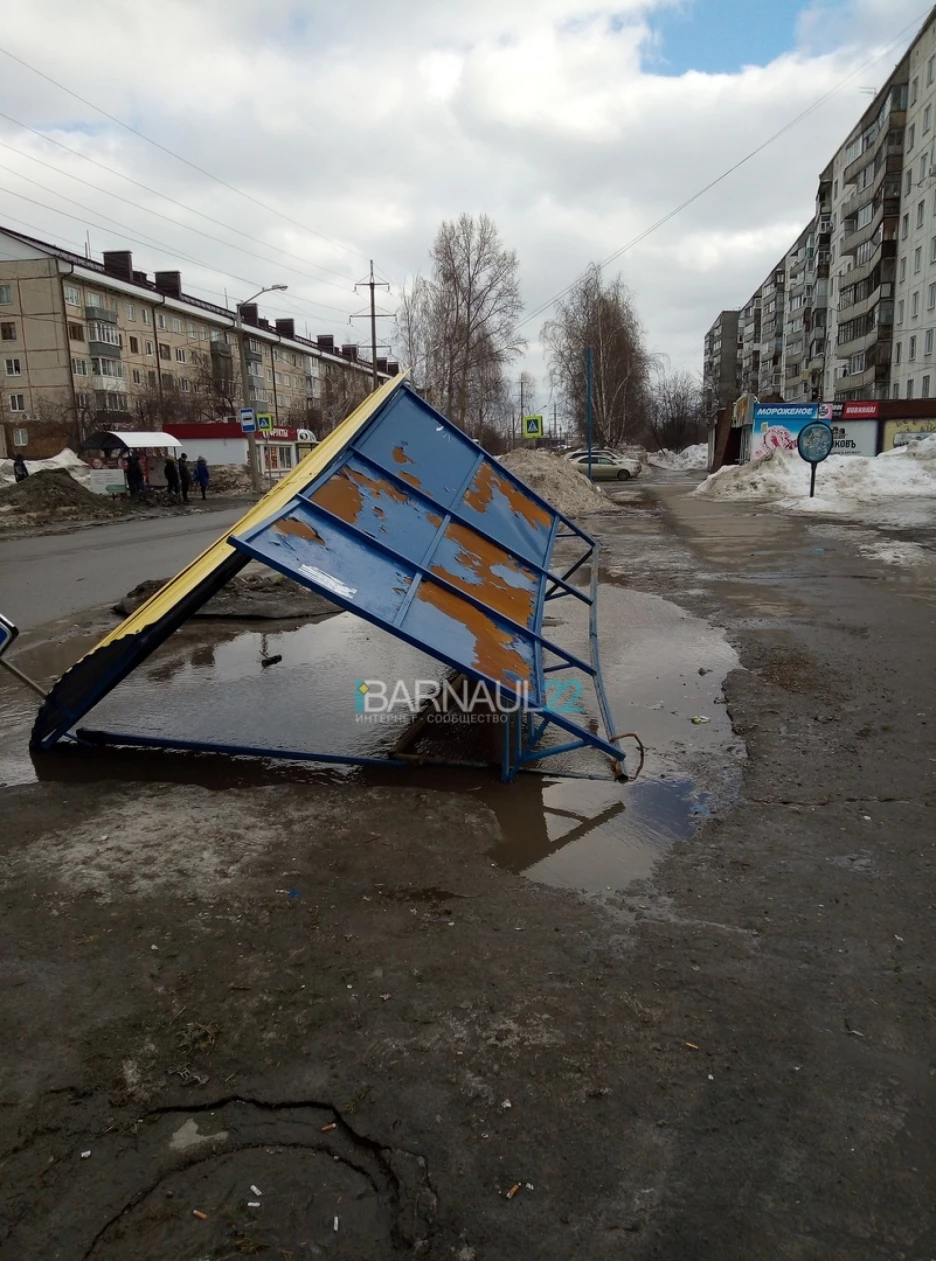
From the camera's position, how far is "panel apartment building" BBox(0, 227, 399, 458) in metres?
52.0

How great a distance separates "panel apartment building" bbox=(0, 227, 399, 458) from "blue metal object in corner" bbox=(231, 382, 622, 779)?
154ft

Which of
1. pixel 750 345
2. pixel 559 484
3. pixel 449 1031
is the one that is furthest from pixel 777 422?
pixel 750 345

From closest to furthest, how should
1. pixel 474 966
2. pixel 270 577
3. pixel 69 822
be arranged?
pixel 474 966 < pixel 69 822 < pixel 270 577

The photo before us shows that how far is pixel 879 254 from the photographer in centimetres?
5334

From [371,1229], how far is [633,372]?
64.2 meters

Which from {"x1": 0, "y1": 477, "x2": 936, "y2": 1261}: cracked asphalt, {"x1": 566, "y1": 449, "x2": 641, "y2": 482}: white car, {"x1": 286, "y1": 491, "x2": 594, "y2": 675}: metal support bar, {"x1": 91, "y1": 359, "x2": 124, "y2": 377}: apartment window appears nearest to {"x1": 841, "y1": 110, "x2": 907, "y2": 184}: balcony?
{"x1": 566, "y1": 449, "x2": 641, "y2": 482}: white car

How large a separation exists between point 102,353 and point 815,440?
50.6m

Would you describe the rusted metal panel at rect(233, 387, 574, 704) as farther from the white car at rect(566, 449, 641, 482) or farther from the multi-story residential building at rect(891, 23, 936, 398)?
the multi-story residential building at rect(891, 23, 936, 398)

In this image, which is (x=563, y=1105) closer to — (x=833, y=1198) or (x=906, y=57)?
(x=833, y=1198)

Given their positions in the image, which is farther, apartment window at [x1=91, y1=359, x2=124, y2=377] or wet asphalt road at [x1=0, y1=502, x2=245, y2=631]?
apartment window at [x1=91, y1=359, x2=124, y2=377]

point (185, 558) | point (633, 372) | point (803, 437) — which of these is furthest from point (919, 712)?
point (633, 372)

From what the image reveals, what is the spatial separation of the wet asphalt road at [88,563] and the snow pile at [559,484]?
9.30 meters

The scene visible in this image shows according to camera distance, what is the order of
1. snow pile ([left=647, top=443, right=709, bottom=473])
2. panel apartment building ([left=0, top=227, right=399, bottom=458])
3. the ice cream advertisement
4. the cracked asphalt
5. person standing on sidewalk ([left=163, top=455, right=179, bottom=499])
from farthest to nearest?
snow pile ([left=647, top=443, right=709, bottom=473]) < panel apartment building ([left=0, top=227, right=399, bottom=458]) < person standing on sidewalk ([left=163, top=455, right=179, bottom=499]) < the ice cream advertisement < the cracked asphalt

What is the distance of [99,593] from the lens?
1178cm
